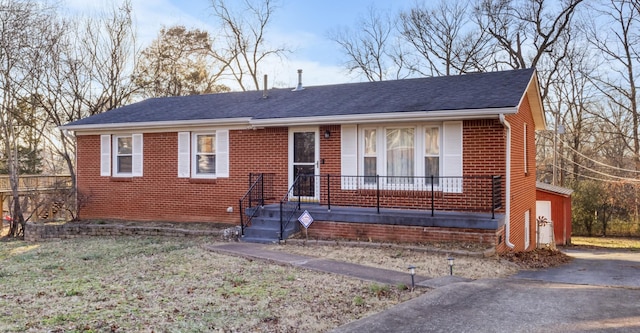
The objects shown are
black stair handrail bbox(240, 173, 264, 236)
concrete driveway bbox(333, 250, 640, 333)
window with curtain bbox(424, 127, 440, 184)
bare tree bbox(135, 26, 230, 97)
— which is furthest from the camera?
bare tree bbox(135, 26, 230, 97)

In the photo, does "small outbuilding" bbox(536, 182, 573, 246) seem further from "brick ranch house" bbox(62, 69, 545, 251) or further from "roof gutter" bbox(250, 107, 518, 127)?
"roof gutter" bbox(250, 107, 518, 127)

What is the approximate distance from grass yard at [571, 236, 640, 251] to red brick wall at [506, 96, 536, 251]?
7738mm

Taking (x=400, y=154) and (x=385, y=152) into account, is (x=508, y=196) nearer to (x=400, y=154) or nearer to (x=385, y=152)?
(x=400, y=154)

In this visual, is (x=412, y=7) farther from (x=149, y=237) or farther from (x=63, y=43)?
(x=149, y=237)

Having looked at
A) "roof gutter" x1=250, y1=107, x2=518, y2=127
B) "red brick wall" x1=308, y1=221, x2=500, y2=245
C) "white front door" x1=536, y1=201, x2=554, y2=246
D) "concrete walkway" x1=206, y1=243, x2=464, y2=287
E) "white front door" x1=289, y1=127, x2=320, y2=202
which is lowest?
"white front door" x1=536, y1=201, x2=554, y2=246

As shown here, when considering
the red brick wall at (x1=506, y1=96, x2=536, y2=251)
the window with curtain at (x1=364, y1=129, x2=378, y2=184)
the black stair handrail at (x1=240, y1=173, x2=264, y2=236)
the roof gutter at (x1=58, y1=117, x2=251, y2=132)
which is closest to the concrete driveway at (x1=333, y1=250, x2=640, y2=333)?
the red brick wall at (x1=506, y1=96, x2=536, y2=251)

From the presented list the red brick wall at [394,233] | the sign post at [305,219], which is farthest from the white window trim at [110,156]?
the red brick wall at [394,233]

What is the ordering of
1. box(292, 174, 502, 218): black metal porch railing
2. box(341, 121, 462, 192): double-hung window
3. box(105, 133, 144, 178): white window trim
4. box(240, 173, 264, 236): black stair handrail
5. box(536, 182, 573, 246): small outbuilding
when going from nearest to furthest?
box(292, 174, 502, 218): black metal porch railing → box(341, 121, 462, 192): double-hung window → box(240, 173, 264, 236): black stair handrail → box(105, 133, 144, 178): white window trim → box(536, 182, 573, 246): small outbuilding

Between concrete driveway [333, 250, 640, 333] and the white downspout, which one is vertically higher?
the white downspout

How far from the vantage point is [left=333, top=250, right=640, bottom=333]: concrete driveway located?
5.20 meters

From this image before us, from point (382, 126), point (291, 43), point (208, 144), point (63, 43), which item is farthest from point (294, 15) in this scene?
point (382, 126)

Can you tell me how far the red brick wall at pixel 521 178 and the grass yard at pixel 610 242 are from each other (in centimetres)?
774

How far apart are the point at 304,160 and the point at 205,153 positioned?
3.20 meters

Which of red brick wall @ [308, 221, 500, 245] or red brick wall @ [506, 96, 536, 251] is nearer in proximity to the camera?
red brick wall @ [308, 221, 500, 245]
